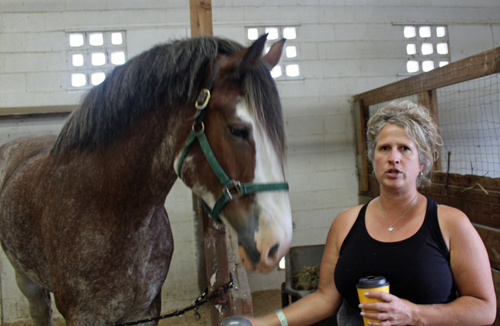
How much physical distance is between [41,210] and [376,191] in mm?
2764

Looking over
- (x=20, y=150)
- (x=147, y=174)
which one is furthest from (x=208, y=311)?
(x=147, y=174)

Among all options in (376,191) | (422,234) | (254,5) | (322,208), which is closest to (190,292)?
(322,208)

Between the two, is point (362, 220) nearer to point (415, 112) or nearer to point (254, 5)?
point (415, 112)

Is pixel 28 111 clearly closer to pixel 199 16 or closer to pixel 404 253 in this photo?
pixel 199 16

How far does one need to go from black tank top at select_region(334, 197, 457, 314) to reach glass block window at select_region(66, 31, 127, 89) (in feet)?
9.25

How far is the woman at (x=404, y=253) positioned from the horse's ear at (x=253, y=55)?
0.42 m

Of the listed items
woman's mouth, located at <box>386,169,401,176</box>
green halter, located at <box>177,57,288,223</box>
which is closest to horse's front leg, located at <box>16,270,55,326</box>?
green halter, located at <box>177,57,288,223</box>

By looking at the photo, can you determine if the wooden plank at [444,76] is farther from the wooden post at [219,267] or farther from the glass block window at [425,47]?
the wooden post at [219,267]

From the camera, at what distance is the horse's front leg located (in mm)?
1865

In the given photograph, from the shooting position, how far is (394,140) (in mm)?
874

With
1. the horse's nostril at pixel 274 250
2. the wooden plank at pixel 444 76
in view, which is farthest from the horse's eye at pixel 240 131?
the wooden plank at pixel 444 76

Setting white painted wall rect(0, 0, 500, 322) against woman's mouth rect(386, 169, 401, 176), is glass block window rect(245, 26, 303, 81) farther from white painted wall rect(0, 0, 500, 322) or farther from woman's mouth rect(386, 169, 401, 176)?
woman's mouth rect(386, 169, 401, 176)

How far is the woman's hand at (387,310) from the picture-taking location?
701 millimetres

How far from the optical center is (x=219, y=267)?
4.57 feet
